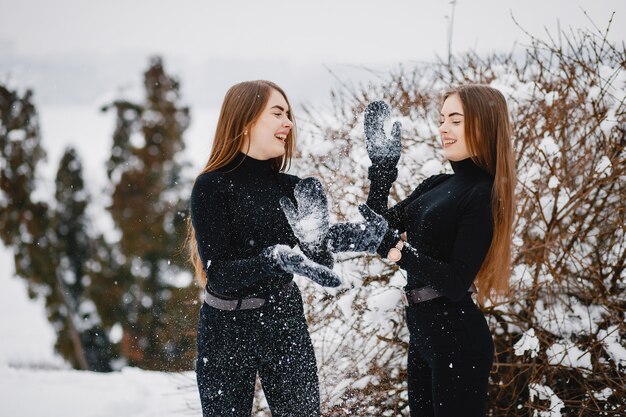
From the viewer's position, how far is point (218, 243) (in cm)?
179

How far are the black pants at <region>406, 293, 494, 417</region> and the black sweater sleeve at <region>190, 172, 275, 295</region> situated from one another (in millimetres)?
575

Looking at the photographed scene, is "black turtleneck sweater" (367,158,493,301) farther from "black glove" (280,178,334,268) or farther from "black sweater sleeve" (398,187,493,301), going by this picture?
"black glove" (280,178,334,268)

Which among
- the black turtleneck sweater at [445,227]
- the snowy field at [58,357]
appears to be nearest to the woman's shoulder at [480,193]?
the black turtleneck sweater at [445,227]

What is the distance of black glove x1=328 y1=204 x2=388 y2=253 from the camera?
1821 millimetres

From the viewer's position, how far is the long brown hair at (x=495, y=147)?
74.0 inches

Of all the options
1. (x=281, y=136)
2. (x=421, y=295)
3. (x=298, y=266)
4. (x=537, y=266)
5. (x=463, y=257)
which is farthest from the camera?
(x=537, y=266)

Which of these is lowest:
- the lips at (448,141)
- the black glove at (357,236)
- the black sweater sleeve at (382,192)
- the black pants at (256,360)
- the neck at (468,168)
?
the black pants at (256,360)

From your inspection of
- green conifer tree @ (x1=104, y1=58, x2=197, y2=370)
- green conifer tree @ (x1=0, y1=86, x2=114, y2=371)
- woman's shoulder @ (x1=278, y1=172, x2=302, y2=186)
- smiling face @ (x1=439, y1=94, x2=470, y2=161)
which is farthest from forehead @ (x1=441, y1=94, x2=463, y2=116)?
green conifer tree @ (x1=0, y1=86, x2=114, y2=371)

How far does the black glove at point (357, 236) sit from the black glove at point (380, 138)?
29cm

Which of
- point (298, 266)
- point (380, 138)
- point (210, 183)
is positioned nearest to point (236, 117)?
point (210, 183)

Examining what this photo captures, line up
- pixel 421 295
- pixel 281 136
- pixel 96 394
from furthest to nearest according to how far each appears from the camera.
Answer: pixel 96 394 < pixel 281 136 < pixel 421 295

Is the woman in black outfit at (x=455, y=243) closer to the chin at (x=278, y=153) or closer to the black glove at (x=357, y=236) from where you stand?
the black glove at (x=357, y=236)

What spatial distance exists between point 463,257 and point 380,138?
1.78ft

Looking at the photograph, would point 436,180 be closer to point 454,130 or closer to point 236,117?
point 454,130
